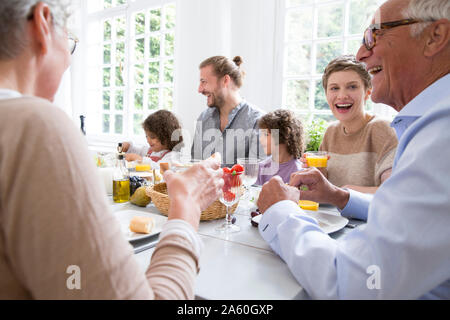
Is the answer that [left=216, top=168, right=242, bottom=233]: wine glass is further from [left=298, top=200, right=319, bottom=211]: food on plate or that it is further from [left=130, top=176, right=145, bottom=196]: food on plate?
[left=130, top=176, right=145, bottom=196]: food on plate

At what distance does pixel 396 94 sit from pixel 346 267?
0.64m

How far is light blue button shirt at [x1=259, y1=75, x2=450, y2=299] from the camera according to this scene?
2.10ft

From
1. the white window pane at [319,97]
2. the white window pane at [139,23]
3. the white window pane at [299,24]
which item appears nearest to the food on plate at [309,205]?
the white window pane at [319,97]

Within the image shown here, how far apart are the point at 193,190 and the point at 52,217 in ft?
1.31

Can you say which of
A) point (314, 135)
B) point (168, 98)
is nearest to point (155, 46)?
point (168, 98)

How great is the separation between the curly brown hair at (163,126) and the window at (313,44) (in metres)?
1.23

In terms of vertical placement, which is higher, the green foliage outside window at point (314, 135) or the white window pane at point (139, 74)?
the white window pane at point (139, 74)

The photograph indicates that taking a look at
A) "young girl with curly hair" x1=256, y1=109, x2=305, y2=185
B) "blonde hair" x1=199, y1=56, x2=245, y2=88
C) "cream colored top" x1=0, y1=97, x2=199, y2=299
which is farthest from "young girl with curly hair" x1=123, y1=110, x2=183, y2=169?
"cream colored top" x1=0, y1=97, x2=199, y2=299

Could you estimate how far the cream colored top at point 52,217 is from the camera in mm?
465

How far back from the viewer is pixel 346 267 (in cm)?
71

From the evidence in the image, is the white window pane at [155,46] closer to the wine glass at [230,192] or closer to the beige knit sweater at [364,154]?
the beige knit sweater at [364,154]

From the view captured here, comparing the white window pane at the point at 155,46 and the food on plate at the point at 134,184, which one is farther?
the white window pane at the point at 155,46
